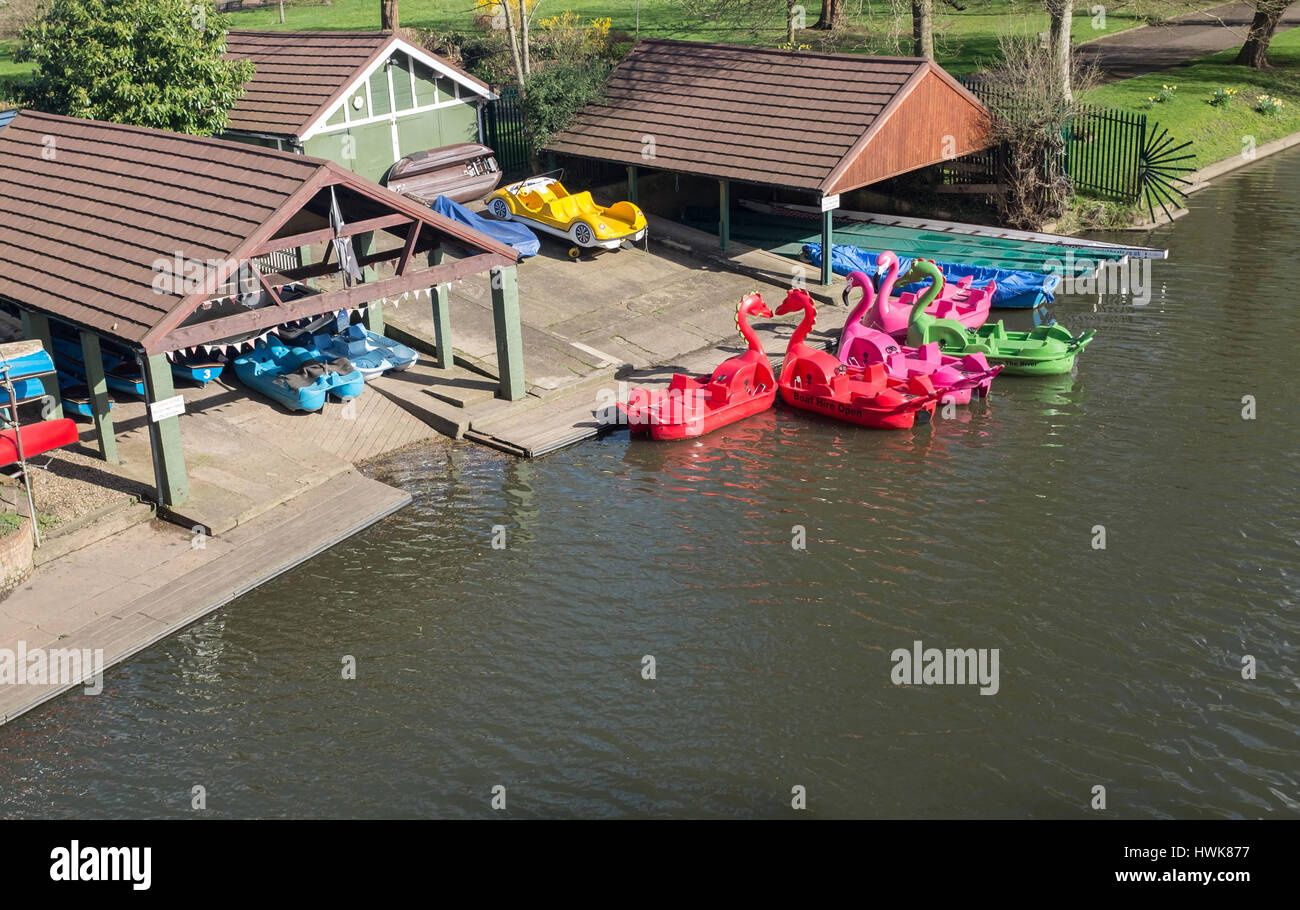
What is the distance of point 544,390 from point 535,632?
8.00 meters

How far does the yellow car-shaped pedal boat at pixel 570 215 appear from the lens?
98.2 feet

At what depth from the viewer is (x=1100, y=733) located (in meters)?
15.3

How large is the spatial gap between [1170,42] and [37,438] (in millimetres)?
42283

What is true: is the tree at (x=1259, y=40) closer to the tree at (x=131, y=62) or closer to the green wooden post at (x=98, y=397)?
the tree at (x=131, y=62)

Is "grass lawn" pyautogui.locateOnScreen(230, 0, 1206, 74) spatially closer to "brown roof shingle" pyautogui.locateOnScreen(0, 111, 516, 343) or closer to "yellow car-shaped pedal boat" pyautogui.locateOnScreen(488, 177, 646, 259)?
"yellow car-shaped pedal boat" pyautogui.locateOnScreen(488, 177, 646, 259)

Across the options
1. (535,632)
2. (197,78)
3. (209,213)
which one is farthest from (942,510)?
(197,78)

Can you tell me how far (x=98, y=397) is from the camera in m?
21.3

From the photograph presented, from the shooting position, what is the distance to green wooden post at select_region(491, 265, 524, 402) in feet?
77.2

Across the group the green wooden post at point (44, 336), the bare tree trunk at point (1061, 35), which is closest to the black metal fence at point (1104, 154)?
the bare tree trunk at point (1061, 35)

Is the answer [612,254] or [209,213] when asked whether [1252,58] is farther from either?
[209,213]

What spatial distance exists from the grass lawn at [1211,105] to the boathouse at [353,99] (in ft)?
64.9

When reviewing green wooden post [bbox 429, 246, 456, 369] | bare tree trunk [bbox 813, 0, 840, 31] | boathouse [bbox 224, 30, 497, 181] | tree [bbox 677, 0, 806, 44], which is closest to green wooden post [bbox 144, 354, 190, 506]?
Result: green wooden post [bbox 429, 246, 456, 369]

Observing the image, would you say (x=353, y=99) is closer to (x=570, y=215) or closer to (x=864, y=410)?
(x=570, y=215)
